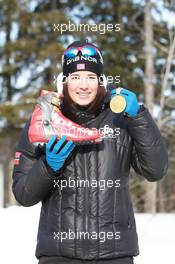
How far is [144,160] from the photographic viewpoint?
2203 mm

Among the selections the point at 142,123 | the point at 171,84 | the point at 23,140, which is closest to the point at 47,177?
the point at 23,140

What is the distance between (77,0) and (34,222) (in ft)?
36.2

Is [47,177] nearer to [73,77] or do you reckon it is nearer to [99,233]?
[99,233]

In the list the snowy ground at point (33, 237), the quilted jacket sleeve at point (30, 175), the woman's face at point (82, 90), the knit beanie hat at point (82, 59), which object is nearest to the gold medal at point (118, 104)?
the woman's face at point (82, 90)

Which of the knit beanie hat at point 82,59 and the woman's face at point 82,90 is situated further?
the knit beanie hat at point 82,59

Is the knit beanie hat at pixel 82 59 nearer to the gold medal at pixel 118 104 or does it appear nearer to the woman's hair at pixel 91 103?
the woman's hair at pixel 91 103

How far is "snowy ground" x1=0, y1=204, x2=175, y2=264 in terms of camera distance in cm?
505

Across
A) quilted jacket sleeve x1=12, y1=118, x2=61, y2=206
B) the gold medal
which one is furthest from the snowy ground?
the gold medal

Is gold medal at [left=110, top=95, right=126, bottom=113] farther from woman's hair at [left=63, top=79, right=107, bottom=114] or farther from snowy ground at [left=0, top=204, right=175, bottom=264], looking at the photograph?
snowy ground at [left=0, top=204, right=175, bottom=264]

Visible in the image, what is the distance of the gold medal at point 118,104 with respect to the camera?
2086 mm

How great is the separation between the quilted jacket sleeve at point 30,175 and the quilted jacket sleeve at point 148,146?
→ 34 centimetres

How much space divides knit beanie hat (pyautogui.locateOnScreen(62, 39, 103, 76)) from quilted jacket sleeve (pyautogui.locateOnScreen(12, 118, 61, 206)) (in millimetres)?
327

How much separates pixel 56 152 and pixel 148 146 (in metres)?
0.37

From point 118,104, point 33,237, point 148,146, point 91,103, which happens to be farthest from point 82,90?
point 33,237
